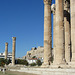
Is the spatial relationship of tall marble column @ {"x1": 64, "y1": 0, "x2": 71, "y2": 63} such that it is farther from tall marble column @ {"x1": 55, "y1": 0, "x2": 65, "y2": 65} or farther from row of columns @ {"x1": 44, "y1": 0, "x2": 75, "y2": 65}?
tall marble column @ {"x1": 55, "y1": 0, "x2": 65, "y2": 65}

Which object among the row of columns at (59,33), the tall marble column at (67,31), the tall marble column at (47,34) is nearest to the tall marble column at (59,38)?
the row of columns at (59,33)

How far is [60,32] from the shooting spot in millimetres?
34938

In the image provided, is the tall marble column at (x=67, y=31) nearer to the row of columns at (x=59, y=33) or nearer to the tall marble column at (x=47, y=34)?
the row of columns at (x=59, y=33)

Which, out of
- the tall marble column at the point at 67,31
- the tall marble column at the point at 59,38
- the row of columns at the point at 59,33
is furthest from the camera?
the tall marble column at the point at 67,31

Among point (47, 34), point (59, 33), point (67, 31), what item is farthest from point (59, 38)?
point (67, 31)

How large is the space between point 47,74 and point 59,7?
1377 cm

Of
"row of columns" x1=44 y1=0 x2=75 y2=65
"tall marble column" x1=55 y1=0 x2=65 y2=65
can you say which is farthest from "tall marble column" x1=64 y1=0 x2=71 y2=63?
"tall marble column" x1=55 y1=0 x2=65 y2=65

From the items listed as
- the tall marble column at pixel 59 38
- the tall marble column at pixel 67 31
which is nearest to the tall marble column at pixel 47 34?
the tall marble column at pixel 67 31

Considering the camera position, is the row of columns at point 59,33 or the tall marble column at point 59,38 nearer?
the row of columns at point 59,33

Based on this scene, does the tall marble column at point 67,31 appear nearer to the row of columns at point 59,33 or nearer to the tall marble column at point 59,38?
the row of columns at point 59,33

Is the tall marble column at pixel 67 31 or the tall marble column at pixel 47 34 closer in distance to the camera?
the tall marble column at pixel 47 34

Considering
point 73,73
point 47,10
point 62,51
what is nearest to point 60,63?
point 62,51

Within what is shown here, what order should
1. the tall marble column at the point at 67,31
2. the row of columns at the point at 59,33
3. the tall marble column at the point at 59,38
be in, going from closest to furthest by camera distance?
the row of columns at the point at 59,33 < the tall marble column at the point at 59,38 < the tall marble column at the point at 67,31

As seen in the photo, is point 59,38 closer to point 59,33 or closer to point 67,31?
point 59,33
